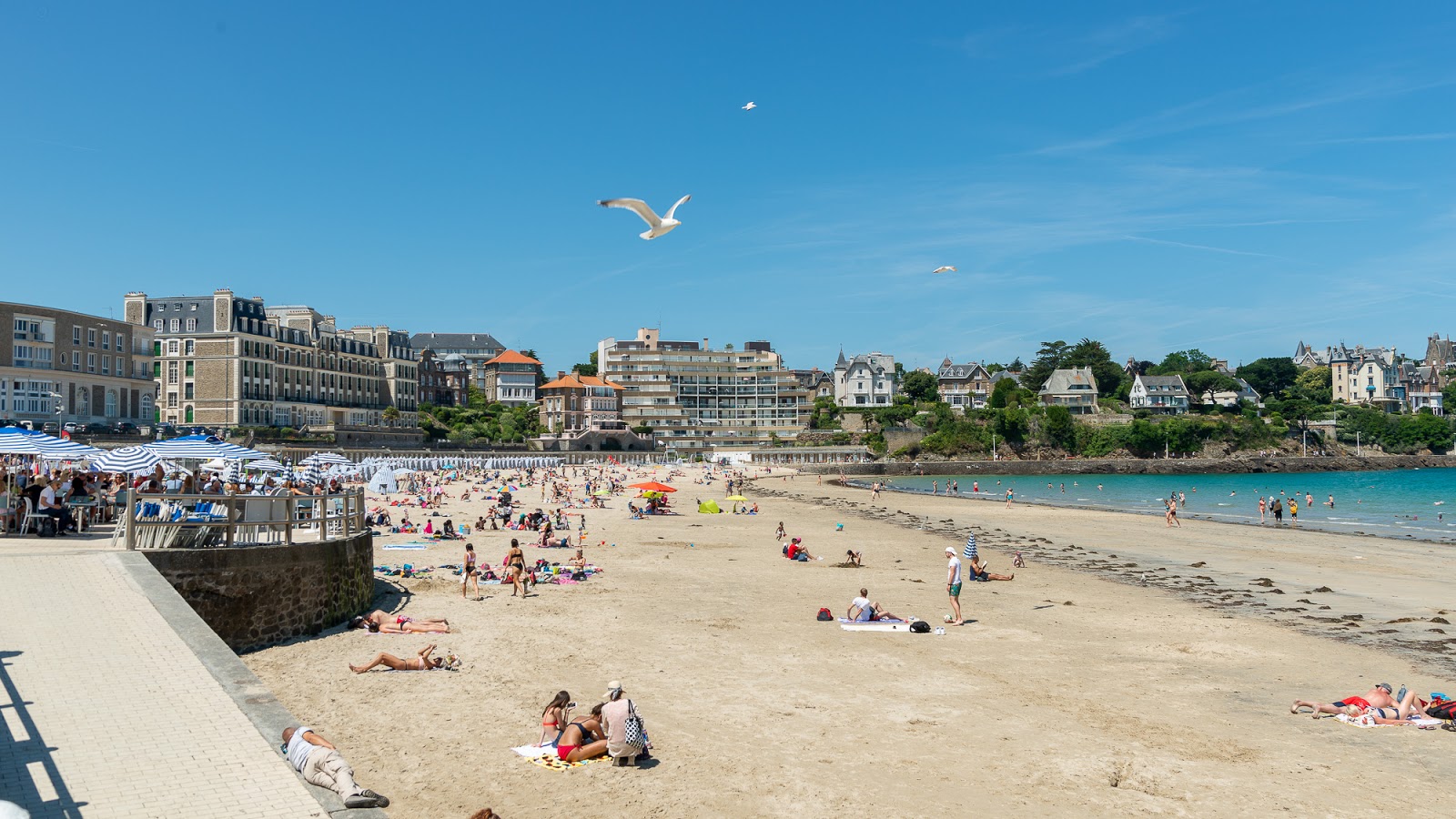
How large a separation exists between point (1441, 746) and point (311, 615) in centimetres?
1484

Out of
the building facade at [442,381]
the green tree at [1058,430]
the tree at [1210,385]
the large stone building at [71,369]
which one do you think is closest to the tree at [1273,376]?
the tree at [1210,385]

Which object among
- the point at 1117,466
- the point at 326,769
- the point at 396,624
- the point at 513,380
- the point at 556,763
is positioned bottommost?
the point at 1117,466

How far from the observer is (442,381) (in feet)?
393

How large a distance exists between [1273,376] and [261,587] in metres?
175

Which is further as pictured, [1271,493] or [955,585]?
[1271,493]

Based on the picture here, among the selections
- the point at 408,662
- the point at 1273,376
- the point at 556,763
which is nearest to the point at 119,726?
the point at 556,763

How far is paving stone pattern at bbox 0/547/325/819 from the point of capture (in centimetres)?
612

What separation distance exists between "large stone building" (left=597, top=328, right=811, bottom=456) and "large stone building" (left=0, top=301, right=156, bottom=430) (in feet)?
224

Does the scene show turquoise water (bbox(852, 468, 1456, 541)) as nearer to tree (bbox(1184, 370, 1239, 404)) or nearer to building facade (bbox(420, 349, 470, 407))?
tree (bbox(1184, 370, 1239, 404))

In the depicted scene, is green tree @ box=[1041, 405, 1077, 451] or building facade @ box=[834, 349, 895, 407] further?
building facade @ box=[834, 349, 895, 407]

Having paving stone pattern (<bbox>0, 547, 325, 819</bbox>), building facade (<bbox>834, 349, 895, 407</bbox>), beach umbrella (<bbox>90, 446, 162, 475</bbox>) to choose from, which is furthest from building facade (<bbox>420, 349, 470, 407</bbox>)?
paving stone pattern (<bbox>0, 547, 325, 819</bbox>)

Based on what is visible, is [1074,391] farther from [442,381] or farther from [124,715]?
[124,715]

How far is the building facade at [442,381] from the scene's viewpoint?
4552 inches

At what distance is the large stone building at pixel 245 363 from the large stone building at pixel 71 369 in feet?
43.6
